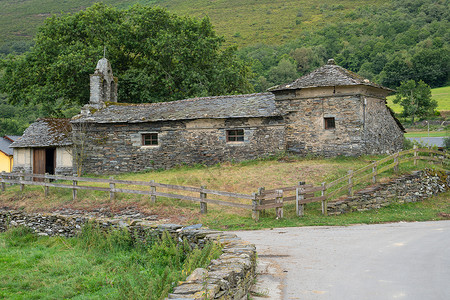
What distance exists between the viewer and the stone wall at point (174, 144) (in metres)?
21.7

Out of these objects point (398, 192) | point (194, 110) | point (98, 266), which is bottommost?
point (98, 266)

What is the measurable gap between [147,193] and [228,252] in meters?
8.53

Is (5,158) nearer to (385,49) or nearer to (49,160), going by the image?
(49,160)

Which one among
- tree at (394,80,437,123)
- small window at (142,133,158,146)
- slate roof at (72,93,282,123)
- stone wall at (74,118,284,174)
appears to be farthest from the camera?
tree at (394,80,437,123)

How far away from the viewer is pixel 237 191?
16.8 meters

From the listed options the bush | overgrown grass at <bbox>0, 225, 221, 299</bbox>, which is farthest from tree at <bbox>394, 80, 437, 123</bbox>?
overgrown grass at <bbox>0, 225, 221, 299</bbox>

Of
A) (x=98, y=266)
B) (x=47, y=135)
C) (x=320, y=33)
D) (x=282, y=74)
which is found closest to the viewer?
(x=98, y=266)

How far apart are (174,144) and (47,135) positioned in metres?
8.85

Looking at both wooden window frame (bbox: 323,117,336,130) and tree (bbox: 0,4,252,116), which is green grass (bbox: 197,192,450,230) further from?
tree (bbox: 0,4,252,116)

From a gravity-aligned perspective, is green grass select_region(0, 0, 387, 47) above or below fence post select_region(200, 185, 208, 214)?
above

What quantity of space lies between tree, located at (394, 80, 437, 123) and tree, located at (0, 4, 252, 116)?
26557 mm

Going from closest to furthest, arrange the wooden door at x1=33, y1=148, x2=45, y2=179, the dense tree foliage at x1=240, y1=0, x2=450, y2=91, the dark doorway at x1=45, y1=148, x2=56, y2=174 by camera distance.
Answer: the wooden door at x1=33, y1=148, x2=45, y2=179 → the dark doorway at x1=45, y1=148, x2=56, y2=174 → the dense tree foliage at x1=240, y1=0, x2=450, y2=91

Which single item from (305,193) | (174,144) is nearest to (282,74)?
(174,144)

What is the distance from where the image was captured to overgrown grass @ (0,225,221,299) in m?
6.74
